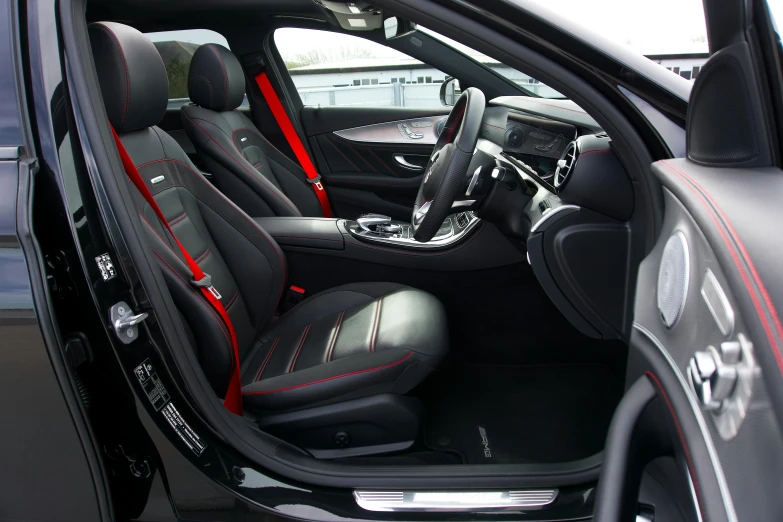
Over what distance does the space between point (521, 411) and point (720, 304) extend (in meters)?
1.21

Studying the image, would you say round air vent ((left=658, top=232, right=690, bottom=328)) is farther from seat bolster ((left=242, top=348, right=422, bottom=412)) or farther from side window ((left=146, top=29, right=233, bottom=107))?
side window ((left=146, top=29, right=233, bottom=107))

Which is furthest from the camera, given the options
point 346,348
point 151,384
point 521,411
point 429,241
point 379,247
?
point 379,247

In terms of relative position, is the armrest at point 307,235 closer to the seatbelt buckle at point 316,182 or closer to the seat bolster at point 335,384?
the seat bolster at point 335,384

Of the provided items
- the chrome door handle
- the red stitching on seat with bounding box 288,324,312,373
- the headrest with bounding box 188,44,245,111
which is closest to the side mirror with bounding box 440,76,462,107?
the chrome door handle

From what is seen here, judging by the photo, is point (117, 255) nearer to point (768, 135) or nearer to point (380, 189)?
point (768, 135)

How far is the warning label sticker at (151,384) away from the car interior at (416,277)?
25 centimetres

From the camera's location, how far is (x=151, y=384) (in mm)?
1011

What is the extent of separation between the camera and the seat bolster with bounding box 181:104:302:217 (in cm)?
254

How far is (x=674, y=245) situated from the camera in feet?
2.45

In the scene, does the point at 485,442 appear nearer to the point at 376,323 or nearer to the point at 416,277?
the point at 376,323

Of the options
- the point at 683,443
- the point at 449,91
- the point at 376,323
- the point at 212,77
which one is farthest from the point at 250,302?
the point at 449,91

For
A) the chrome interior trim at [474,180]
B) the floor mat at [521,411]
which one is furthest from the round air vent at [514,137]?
the floor mat at [521,411]

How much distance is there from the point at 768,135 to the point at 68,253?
1.06 m

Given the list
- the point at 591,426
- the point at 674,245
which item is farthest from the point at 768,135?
the point at 591,426
